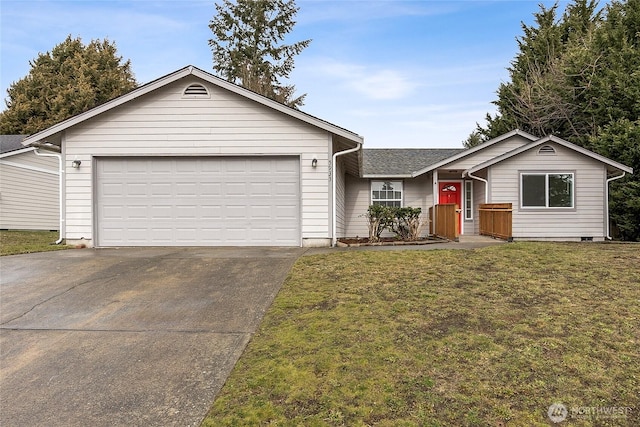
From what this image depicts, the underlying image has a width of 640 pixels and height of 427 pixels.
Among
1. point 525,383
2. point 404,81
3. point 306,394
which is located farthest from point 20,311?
point 404,81

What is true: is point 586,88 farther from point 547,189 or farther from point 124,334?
point 124,334

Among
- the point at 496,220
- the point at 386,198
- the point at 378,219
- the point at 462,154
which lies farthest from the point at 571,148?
the point at 378,219

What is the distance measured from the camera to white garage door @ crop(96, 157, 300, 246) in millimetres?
10484

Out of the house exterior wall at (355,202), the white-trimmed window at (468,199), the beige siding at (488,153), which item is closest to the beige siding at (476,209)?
the white-trimmed window at (468,199)

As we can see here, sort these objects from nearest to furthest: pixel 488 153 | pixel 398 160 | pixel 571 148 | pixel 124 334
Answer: pixel 124 334 → pixel 571 148 → pixel 488 153 → pixel 398 160

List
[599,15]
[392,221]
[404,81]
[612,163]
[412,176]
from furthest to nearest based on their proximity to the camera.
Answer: [599,15] < [404,81] < [412,176] < [612,163] < [392,221]

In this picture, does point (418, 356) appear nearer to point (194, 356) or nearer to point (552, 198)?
point (194, 356)

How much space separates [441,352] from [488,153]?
13.4 m

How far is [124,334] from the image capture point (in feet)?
14.8

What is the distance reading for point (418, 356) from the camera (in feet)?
11.9

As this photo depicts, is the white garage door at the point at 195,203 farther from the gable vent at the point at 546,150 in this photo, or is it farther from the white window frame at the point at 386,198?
the gable vent at the point at 546,150

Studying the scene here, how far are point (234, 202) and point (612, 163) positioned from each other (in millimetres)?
12112

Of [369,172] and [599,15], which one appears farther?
[599,15]

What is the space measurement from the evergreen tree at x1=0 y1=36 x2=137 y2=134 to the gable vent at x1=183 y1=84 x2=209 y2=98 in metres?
26.9
